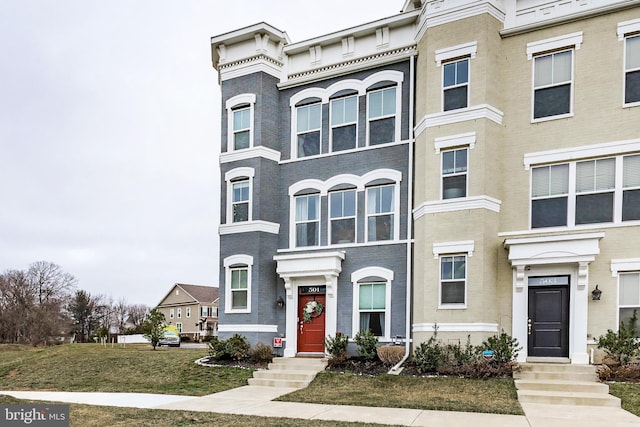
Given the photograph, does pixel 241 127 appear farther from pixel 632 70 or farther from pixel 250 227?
pixel 632 70

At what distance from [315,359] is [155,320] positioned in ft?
41.6

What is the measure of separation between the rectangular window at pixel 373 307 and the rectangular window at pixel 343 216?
1.60 metres

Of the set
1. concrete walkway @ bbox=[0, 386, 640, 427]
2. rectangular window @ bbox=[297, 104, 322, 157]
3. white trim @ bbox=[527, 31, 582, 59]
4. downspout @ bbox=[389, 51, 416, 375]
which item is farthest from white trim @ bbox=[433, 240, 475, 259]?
rectangular window @ bbox=[297, 104, 322, 157]

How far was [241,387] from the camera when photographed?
1356 centimetres

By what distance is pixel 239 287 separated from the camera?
57.0 ft

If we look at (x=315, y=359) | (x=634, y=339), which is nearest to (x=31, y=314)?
(x=315, y=359)

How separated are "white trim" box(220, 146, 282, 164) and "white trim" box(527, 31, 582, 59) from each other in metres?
8.18

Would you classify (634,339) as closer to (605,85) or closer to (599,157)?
(599,157)

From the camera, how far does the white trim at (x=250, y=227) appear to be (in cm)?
1708

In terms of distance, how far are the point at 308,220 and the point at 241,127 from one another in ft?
12.8

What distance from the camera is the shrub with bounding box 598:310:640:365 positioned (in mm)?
11758

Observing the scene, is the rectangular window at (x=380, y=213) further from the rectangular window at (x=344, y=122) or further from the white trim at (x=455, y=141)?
the white trim at (x=455, y=141)

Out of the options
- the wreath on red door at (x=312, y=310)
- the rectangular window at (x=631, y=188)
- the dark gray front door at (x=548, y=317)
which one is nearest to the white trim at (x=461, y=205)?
the dark gray front door at (x=548, y=317)

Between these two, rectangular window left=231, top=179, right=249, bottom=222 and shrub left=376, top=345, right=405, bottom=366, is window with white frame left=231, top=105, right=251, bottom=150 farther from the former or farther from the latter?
shrub left=376, top=345, right=405, bottom=366
